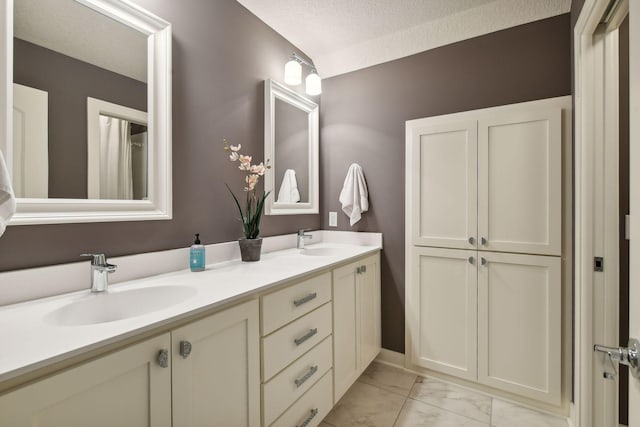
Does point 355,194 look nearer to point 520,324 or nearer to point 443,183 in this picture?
point 443,183

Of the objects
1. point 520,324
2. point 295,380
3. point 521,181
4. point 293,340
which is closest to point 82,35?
point 293,340

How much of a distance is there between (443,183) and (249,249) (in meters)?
1.31

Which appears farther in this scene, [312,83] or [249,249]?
[312,83]

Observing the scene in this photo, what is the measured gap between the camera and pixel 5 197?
0.77m

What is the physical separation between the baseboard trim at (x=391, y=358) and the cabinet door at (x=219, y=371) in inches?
53.7

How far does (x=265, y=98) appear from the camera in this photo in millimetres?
1971

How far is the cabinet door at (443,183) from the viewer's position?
1.91 meters

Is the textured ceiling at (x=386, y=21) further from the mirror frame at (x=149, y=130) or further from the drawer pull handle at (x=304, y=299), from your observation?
the drawer pull handle at (x=304, y=299)

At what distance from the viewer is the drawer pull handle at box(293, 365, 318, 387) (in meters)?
1.36

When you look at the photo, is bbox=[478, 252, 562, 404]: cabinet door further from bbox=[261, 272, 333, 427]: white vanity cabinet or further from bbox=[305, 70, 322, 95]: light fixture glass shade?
bbox=[305, 70, 322, 95]: light fixture glass shade

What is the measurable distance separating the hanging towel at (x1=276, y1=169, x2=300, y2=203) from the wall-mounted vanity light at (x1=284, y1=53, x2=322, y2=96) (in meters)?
0.61

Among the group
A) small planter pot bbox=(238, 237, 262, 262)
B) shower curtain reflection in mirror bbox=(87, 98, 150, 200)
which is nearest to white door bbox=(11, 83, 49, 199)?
shower curtain reflection in mirror bbox=(87, 98, 150, 200)

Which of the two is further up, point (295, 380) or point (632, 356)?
point (632, 356)

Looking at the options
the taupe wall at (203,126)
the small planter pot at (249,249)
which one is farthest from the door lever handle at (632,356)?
the taupe wall at (203,126)
